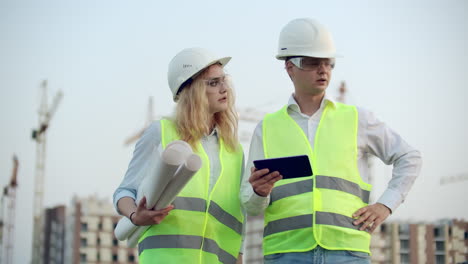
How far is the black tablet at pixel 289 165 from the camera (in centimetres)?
506

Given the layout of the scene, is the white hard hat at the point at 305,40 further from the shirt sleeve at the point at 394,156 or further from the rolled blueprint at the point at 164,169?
the rolled blueprint at the point at 164,169

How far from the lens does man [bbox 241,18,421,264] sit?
5539mm

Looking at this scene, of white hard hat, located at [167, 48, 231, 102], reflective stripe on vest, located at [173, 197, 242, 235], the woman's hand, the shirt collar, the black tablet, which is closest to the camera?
the black tablet

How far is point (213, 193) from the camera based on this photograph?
19.5 ft

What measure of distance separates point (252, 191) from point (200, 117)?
31.8 inches

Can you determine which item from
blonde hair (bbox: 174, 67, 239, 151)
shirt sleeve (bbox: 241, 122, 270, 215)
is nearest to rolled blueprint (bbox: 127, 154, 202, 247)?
shirt sleeve (bbox: 241, 122, 270, 215)

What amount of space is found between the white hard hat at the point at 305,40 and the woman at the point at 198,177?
1.59ft

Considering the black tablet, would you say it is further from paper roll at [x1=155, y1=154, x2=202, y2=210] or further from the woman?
the woman

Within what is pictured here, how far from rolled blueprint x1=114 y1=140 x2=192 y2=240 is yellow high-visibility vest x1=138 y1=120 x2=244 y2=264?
0.23 meters

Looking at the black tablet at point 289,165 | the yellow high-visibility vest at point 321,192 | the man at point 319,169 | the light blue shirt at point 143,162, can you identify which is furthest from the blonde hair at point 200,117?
the black tablet at point 289,165

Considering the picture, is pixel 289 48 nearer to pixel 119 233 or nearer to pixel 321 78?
pixel 321 78

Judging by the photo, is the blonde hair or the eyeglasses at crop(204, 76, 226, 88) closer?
the blonde hair

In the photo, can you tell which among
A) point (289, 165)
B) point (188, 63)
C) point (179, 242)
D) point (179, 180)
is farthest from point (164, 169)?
point (188, 63)

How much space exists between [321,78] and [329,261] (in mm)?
1339
